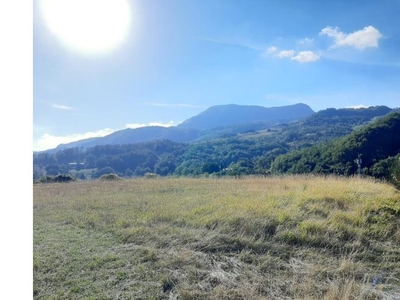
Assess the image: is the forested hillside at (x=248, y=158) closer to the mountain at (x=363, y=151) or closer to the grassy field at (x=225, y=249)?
the mountain at (x=363, y=151)

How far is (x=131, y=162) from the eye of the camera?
55.3 metres

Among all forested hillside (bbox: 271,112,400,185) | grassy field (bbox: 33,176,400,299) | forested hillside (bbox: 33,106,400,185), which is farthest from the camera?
forested hillside (bbox: 33,106,400,185)

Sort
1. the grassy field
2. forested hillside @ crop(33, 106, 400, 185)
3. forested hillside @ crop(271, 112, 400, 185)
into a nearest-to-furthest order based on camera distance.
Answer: the grassy field → forested hillside @ crop(271, 112, 400, 185) → forested hillside @ crop(33, 106, 400, 185)

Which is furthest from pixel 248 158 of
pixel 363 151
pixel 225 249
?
pixel 225 249

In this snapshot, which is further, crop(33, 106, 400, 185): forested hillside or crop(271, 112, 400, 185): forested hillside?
crop(33, 106, 400, 185): forested hillside

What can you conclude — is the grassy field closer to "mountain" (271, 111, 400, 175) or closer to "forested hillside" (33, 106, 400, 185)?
"forested hillside" (33, 106, 400, 185)

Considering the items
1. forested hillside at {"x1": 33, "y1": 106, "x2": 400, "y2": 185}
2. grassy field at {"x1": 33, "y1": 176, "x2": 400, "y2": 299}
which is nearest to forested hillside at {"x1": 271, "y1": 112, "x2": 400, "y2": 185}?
forested hillside at {"x1": 33, "y1": 106, "x2": 400, "y2": 185}

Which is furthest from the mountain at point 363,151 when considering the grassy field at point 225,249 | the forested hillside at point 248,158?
the grassy field at point 225,249

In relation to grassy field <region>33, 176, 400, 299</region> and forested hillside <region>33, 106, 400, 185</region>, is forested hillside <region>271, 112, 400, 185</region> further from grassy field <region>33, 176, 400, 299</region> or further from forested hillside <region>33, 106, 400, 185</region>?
grassy field <region>33, 176, 400, 299</region>

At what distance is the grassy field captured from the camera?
352 cm

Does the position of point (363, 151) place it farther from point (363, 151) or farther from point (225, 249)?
point (225, 249)

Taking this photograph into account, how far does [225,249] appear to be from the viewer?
183 inches
